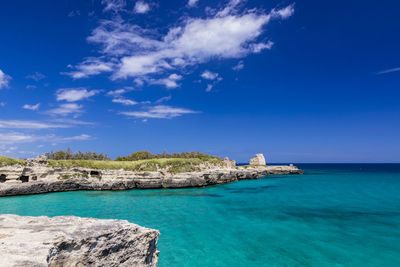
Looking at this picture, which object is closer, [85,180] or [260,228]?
[260,228]

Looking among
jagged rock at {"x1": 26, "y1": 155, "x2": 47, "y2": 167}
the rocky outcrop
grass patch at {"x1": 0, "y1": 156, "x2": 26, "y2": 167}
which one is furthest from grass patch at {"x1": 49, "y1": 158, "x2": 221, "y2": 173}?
the rocky outcrop

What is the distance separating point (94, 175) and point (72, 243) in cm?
3568

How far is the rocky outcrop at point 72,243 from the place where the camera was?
3531 mm

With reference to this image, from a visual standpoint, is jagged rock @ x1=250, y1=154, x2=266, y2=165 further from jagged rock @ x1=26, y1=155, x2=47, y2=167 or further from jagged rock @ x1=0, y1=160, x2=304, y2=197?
jagged rock @ x1=26, y1=155, x2=47, y2=167

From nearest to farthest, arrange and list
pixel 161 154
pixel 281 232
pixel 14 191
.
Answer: pixel 281 232
pixel 14 191
pixel 161 154

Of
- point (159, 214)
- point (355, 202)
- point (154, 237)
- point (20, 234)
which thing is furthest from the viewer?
point (355, 202)

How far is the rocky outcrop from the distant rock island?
31.2 metres

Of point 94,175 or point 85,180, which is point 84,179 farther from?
point 94,175

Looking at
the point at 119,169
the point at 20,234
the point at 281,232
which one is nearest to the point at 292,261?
the point at 281,232

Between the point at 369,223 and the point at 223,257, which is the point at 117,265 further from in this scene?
the point at 369,223

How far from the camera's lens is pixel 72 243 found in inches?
168

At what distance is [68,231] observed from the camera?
4.54 meters

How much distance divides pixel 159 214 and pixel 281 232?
10.4 m

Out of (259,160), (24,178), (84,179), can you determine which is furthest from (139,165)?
(259,160)
